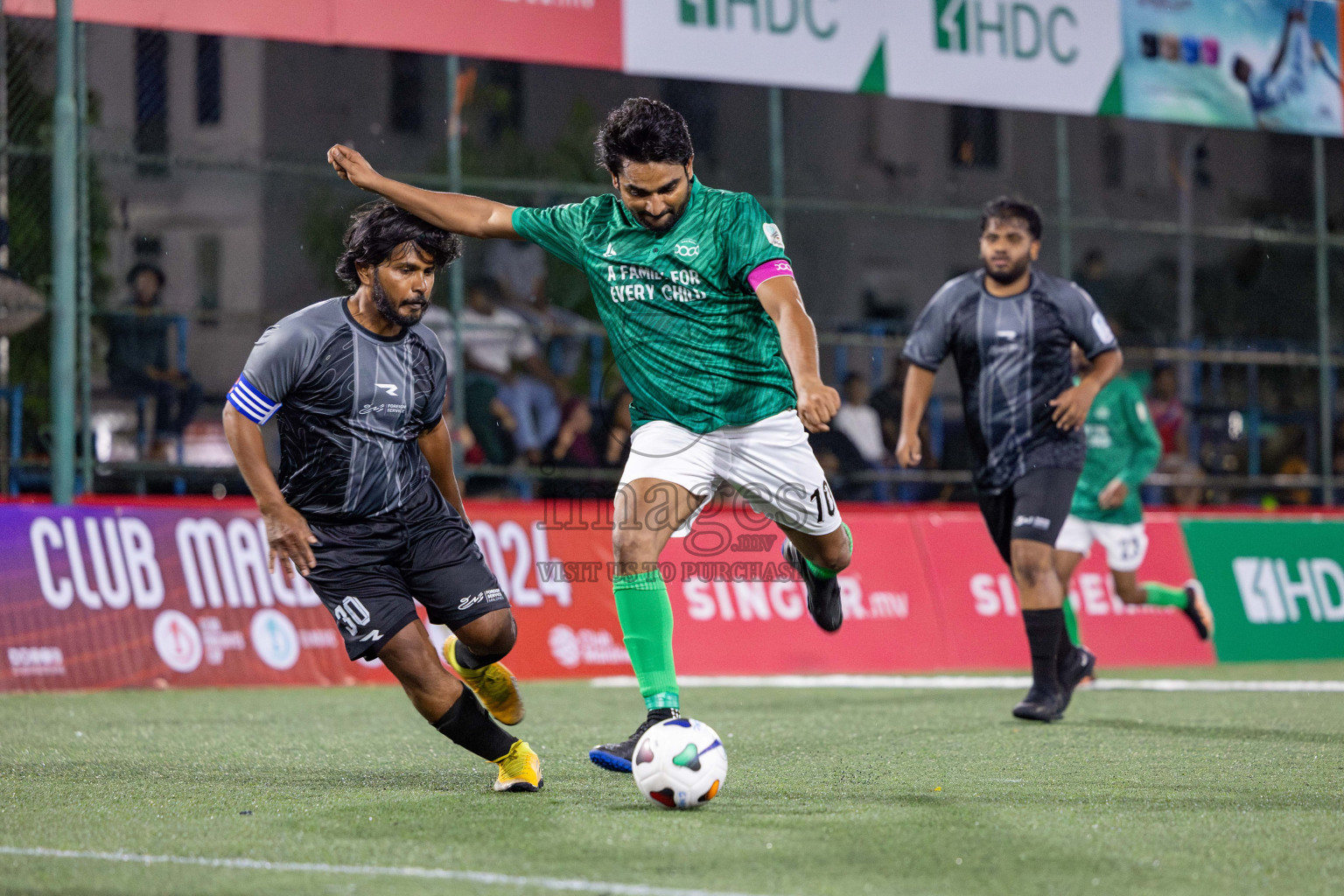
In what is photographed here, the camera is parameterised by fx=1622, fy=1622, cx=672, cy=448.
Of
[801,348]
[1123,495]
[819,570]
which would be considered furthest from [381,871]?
[1123,495]

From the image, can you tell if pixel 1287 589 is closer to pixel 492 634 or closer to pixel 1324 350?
pixel 1324 350

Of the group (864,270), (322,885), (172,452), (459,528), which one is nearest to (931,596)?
(172,452)

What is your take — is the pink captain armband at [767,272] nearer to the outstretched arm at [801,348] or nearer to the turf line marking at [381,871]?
the outstretched arm at [801,348]

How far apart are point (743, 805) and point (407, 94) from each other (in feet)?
90.1

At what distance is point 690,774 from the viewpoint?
15.2ft

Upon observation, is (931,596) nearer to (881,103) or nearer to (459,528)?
(459,528)

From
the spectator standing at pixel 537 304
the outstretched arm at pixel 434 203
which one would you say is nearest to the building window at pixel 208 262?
the spectator standing at pixel 537 304

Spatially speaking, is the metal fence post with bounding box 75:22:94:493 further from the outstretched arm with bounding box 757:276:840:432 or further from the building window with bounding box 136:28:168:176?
the outstretched arm with bounding box 757:276:840:432

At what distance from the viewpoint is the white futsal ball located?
4629mm

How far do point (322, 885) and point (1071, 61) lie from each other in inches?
456

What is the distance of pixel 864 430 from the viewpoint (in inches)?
583

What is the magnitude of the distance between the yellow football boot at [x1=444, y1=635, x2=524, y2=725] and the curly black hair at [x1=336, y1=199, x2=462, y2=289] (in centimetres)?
130

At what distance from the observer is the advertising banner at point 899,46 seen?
12352 millimetres

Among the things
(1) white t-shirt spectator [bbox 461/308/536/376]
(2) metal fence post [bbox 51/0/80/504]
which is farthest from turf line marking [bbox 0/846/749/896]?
(1) white t-shirt spectator [bbox 461/308/536/376]
